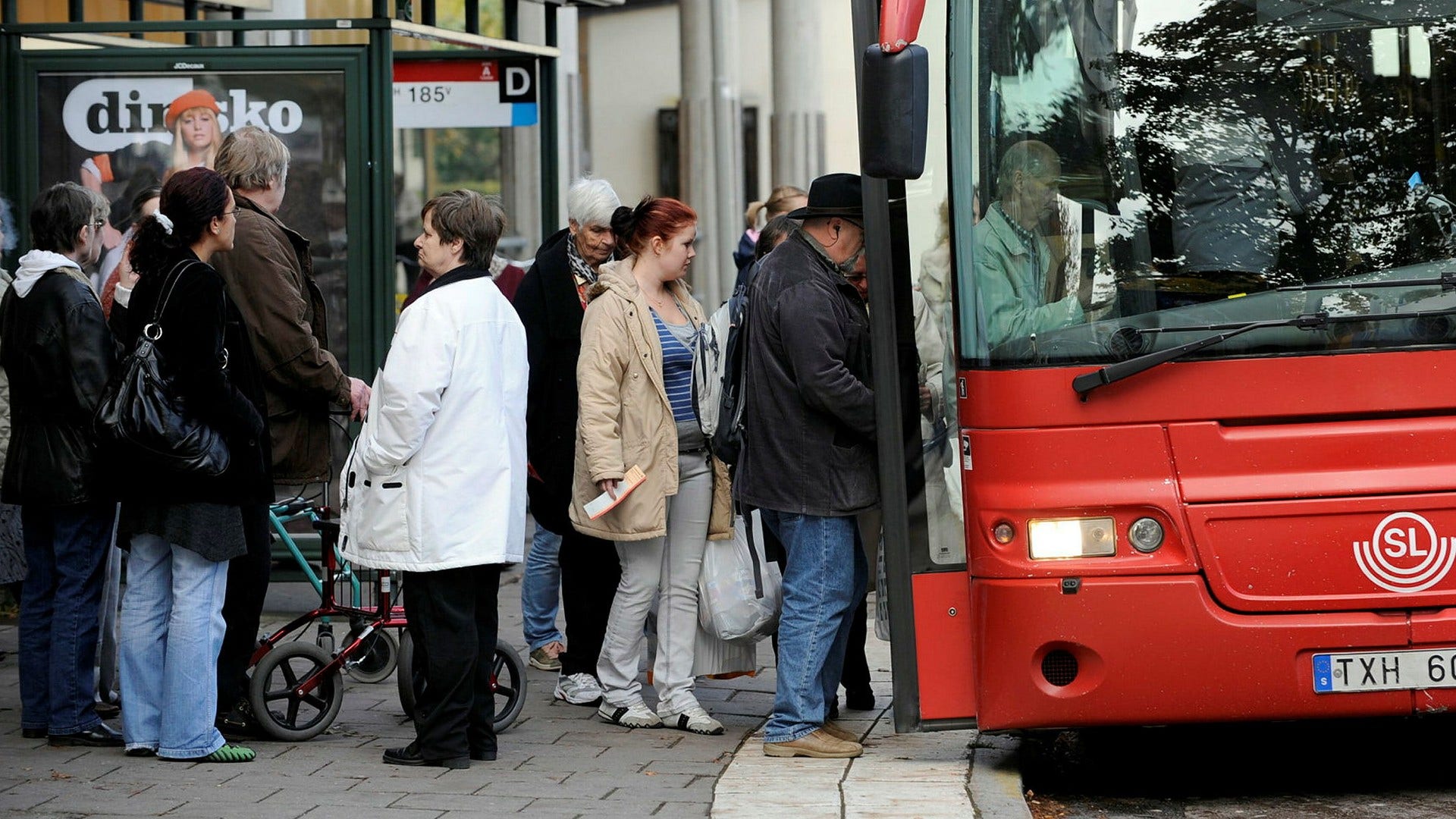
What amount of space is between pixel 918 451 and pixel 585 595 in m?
1.82

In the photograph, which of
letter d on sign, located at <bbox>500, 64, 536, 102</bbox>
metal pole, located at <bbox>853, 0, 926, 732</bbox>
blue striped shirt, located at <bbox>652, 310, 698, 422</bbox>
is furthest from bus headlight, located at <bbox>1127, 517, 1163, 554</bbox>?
letter d on sign, located at <bbox>500, 64, 536, 102</bbox>

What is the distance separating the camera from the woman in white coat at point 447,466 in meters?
5.89

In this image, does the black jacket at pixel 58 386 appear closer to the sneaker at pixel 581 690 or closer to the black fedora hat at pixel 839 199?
the sneaker at pixel 581 690

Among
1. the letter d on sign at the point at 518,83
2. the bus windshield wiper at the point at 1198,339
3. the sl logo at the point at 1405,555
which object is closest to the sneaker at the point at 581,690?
the bus windshield wiper at the point at 1198,339

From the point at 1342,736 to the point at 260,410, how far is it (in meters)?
3.80

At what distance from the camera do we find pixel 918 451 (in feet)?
19.3

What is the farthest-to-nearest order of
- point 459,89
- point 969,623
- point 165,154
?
point 459,89 → point 165,154 → point 969,623

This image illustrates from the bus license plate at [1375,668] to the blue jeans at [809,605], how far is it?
1476 millimetres

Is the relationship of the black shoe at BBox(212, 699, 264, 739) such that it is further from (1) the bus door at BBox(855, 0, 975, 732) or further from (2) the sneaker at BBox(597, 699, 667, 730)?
(1) the bus door at BBox(855, 0, 975, 732)

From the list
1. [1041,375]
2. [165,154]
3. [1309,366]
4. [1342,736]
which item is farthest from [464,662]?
[165,154]

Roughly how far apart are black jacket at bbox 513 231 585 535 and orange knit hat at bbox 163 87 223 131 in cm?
227

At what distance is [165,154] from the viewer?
8.95m

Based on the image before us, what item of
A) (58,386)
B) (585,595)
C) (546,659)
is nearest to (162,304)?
(58,386)

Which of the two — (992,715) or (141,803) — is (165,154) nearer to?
(141,803)
